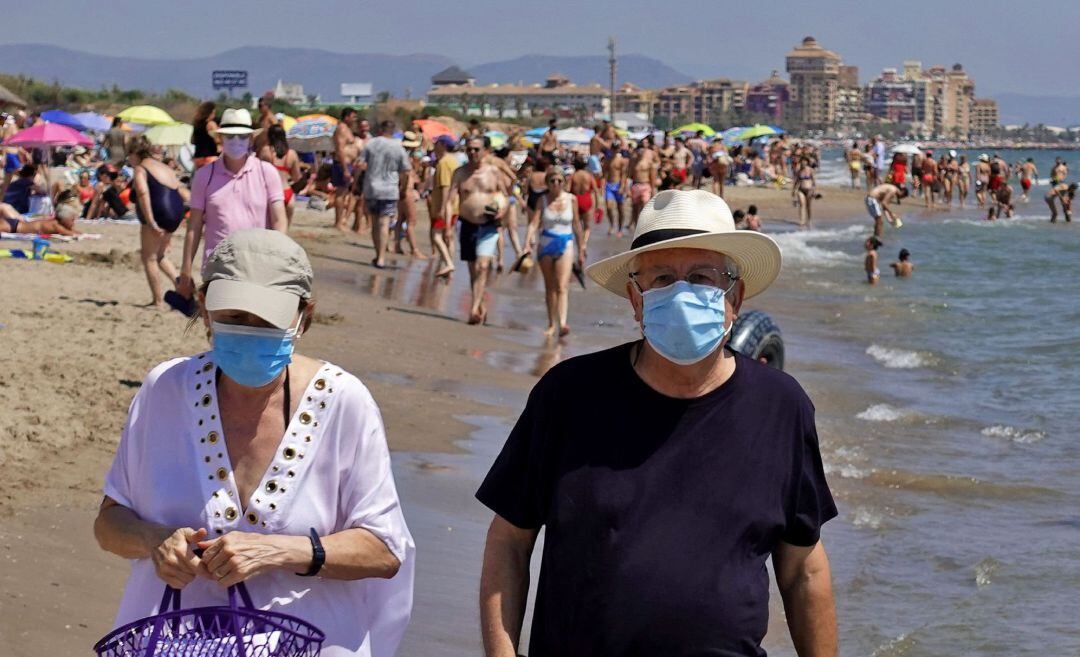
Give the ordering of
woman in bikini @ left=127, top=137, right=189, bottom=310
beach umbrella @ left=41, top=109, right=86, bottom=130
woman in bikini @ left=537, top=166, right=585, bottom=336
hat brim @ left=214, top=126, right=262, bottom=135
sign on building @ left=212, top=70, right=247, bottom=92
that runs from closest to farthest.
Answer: hat brim @ left=214, top=126, right=262, bottom=135, woman in bikini @ left=127, top=137, right=189, bottom=310, woman in bikini @ left=537, top=166, right=585, bottom=336, beach umbrella @ left=41, top=109, right=86, bottom=130, sign on building @ left=212, top=70, right=247, bottom=92

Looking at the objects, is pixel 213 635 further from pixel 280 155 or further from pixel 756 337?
pixel 280 155

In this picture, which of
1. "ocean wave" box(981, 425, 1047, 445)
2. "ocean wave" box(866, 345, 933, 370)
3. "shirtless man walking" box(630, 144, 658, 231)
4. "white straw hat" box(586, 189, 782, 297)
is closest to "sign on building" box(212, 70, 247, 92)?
"shirtless man walking" box(630, 144, 658, 231)

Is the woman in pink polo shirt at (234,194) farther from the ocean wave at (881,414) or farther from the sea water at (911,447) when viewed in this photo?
the ocean wave at (881,414)

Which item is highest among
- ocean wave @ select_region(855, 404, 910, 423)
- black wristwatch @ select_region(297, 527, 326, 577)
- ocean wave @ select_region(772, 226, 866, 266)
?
black wristwatch @ select_region(297, 527, 326, 577)

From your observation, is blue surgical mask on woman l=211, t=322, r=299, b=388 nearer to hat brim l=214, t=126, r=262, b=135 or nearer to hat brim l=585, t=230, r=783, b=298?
hat brim l=585, t=230, r=783, b=298

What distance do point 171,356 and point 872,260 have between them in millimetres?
14721

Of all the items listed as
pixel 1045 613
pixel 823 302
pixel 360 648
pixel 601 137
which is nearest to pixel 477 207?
pixel 1045 613

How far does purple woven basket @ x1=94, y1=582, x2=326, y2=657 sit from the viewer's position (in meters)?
2.95

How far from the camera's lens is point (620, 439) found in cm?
295

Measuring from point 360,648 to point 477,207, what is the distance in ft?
33.7

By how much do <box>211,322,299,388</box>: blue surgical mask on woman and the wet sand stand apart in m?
2.32

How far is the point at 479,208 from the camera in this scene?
1336 cm

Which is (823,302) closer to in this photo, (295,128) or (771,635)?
(295,128)

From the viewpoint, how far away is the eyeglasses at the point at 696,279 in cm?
308
